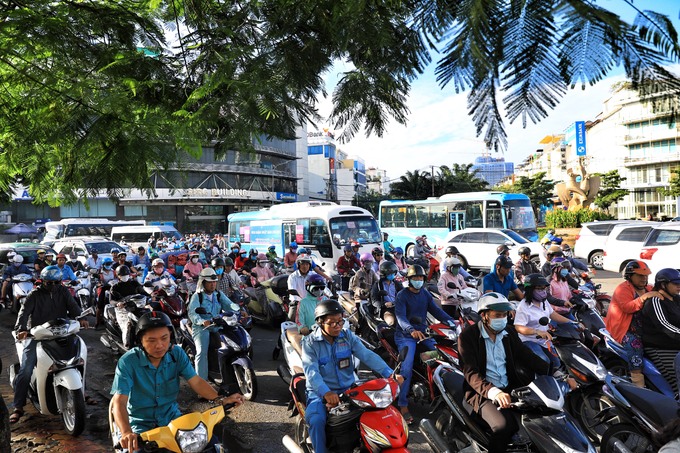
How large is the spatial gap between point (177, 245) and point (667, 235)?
18.5 m

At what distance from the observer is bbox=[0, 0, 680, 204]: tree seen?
4.36 feet

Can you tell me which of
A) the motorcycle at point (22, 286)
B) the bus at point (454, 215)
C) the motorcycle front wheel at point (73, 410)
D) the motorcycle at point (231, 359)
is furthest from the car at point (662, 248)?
the motorcycle at point (22, 286)

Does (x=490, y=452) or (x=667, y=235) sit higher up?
(x=667, y=235)

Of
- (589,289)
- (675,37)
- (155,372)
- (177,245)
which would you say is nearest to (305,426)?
(155,372)

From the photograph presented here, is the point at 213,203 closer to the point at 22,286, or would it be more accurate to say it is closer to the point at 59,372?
the point at 22,286

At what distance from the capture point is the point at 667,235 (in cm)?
1138

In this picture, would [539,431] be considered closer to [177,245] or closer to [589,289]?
[589,289]

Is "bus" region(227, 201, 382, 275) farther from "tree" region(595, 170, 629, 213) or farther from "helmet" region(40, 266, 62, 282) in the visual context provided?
"tree" region(595, 170, 629, 213)

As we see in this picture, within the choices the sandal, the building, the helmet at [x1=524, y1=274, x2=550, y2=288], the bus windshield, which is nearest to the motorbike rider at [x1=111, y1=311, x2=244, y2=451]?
the sandal

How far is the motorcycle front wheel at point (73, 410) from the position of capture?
4699 mm

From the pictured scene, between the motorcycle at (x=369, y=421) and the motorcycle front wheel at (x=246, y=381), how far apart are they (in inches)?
97.6

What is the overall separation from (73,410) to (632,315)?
5.53 m

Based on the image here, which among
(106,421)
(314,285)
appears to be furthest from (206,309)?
(106,421)

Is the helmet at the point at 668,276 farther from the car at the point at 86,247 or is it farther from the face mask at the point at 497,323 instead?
the car at the point at 86,247
